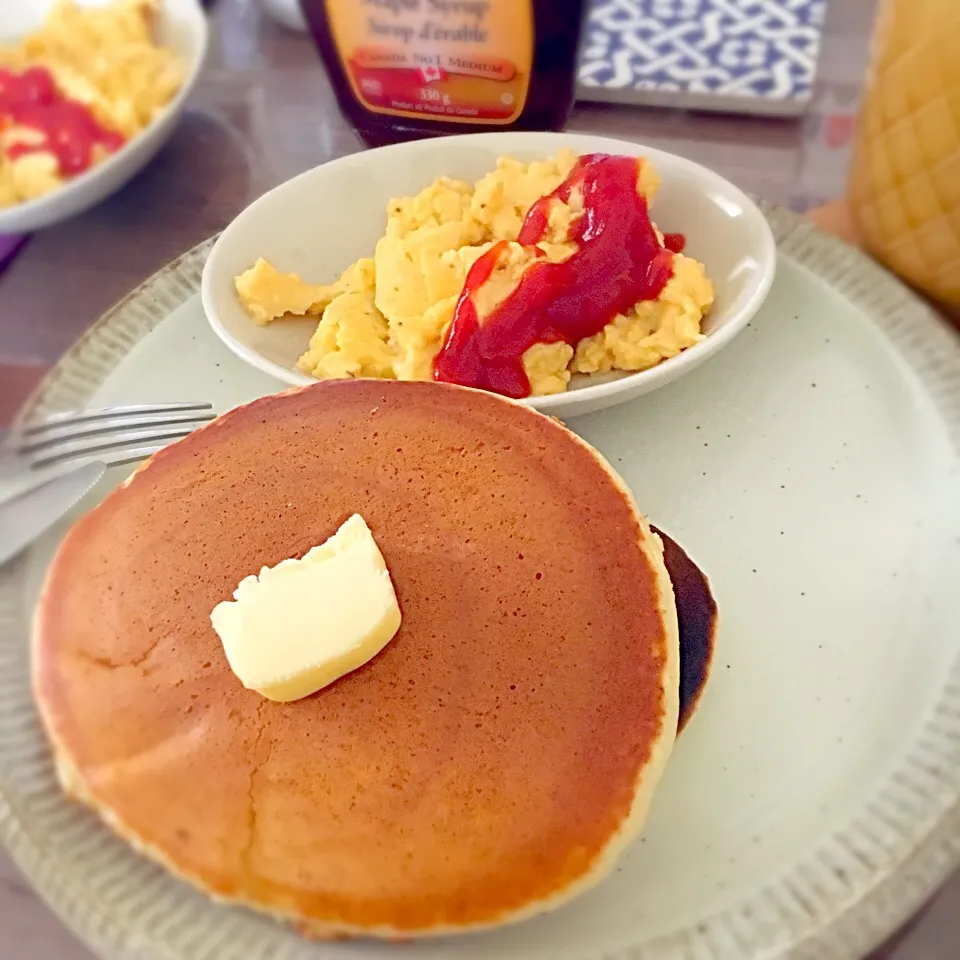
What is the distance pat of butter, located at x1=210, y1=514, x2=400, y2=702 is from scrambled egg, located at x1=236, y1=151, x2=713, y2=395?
0.37 m

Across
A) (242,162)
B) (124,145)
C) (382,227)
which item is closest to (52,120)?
(124,145)

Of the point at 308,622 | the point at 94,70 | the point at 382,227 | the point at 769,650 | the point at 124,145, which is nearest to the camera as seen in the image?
→ the point at 308,622

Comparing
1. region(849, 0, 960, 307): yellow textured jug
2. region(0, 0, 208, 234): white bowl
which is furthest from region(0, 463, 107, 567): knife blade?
region(849, 0, 960, 307): yellow textured jug

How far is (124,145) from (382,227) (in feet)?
1.52

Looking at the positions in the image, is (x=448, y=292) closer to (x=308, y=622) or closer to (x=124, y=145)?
(x=308, y=622)

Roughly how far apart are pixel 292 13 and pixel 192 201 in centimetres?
54

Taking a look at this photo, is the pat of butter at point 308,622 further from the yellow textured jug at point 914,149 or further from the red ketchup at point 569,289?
the yellow textured jug at point 914,149

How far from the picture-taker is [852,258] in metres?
1.25

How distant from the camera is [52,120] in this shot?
1.52 metres

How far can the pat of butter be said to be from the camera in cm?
83

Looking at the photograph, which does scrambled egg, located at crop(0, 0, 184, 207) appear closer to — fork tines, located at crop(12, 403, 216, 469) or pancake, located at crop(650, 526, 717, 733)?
fork tines, located at crop(12, 403, 216, 469)

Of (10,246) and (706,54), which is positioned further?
(706,54)

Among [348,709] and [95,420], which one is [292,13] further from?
[348,709]

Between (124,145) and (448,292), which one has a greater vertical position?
(124,145)
